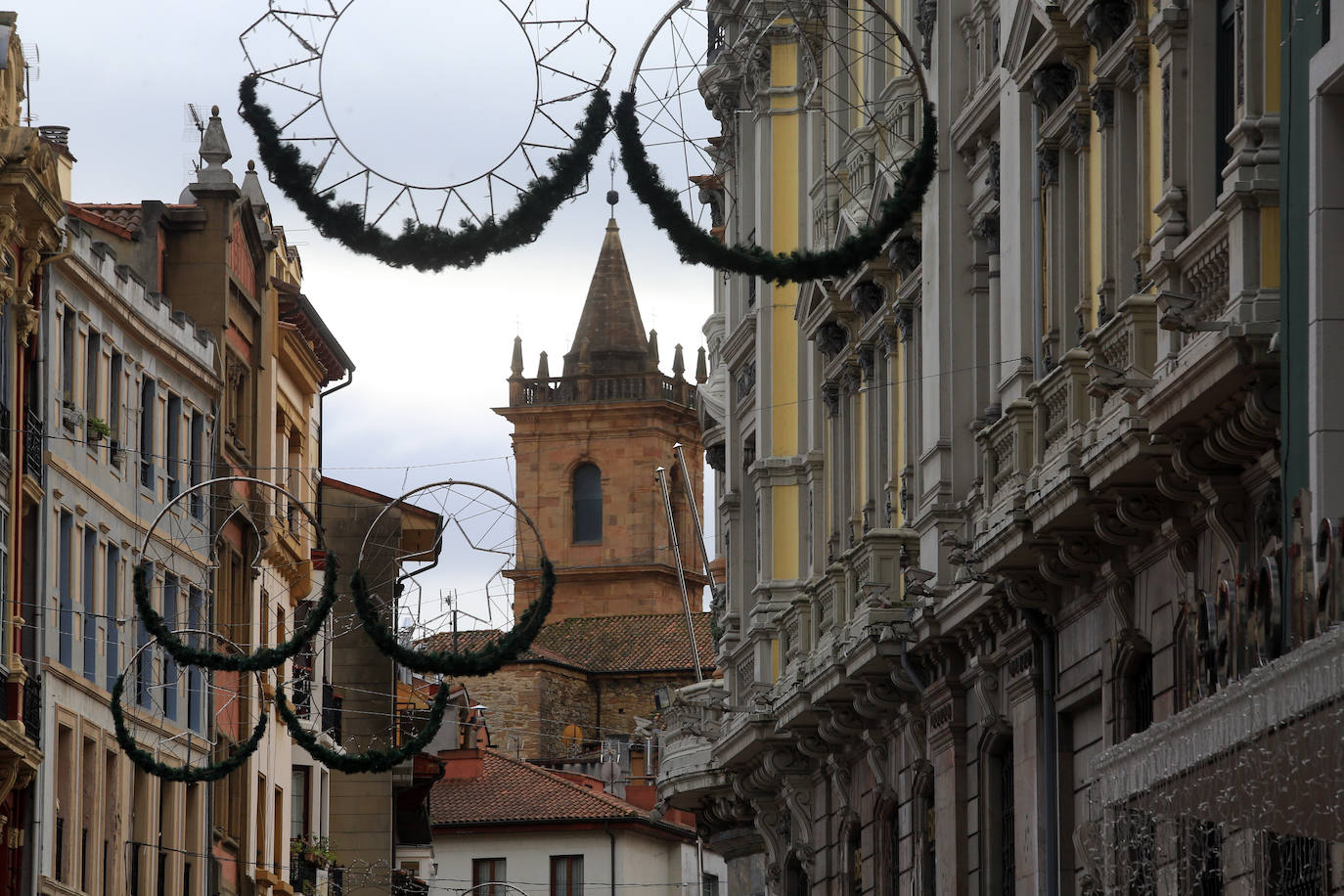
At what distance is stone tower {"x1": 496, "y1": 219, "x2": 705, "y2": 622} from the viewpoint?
151000 millimetres

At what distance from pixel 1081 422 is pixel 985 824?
6473mm

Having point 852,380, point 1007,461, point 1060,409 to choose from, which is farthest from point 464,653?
point 852,380

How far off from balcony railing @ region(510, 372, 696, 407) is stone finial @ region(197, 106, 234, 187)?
91099mm

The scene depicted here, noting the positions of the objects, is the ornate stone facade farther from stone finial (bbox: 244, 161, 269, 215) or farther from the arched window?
the arched window

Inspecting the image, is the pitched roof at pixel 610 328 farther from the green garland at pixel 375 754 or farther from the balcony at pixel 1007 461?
the balcony at pixel 1007 461

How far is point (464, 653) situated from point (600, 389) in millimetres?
123880

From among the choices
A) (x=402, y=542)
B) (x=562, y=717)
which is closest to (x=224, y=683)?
(x=402, y=542)

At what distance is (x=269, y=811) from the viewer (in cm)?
6438

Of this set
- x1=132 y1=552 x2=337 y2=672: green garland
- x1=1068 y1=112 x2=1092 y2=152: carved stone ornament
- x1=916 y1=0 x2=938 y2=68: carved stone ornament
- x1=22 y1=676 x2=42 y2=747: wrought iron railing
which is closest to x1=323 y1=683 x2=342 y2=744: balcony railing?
x1=22 y1=676 x2=42 y2=747: wrought iron railing

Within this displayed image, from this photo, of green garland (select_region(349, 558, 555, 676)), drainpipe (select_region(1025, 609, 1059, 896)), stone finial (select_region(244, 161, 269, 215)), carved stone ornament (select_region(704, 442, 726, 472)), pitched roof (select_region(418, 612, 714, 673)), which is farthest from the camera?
pitched roof (select_region(418, 612, 714, 673))

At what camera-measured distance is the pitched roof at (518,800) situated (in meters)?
98.9

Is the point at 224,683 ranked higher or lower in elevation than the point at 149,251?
lower

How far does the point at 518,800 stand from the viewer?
3937 inches

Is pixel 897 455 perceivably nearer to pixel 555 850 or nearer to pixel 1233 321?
pixel 1233 321
